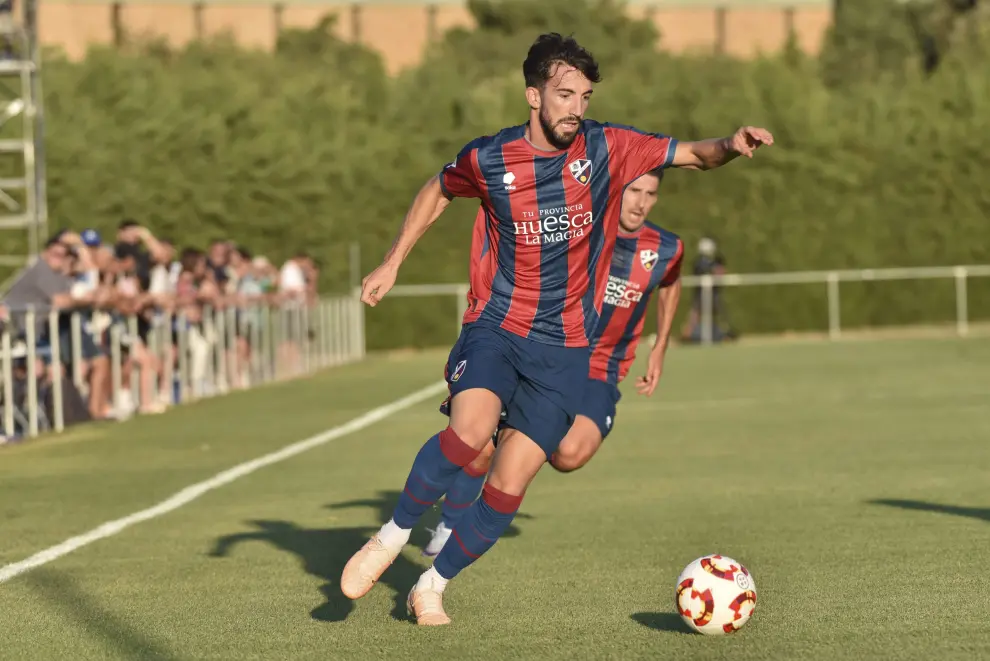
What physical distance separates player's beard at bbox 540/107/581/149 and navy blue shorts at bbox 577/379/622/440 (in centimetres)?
229

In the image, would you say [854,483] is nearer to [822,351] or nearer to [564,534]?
[564,534]

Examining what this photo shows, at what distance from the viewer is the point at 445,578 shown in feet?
22.5

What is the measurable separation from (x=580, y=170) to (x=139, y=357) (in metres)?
12.5

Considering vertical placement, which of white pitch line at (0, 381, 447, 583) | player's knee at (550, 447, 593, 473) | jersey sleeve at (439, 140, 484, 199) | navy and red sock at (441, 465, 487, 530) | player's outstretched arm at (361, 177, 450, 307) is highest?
jersey sleeve at (439, 140, 484, 199)

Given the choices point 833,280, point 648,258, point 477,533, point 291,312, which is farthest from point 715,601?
point 833,280

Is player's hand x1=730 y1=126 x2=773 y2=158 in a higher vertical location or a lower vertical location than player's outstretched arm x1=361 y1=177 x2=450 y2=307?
higher

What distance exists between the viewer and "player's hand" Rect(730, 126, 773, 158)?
6.77m

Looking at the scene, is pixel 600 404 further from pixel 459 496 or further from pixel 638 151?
pixel 638 151

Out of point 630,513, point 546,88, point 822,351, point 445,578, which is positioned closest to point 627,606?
point 445,578

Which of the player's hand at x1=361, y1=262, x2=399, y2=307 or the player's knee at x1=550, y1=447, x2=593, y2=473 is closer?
the player's hand at x1=361, y1=262, x2=399, y2=307

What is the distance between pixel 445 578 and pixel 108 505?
4866 mm

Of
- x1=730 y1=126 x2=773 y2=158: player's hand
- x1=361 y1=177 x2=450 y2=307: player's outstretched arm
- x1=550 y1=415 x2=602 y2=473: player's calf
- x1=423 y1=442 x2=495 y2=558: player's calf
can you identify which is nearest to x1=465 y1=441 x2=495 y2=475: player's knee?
x1=423 y1=442 x2=495 y2=558: player's calf

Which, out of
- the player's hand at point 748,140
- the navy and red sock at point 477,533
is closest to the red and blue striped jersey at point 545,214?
the player's hand at point 748,140

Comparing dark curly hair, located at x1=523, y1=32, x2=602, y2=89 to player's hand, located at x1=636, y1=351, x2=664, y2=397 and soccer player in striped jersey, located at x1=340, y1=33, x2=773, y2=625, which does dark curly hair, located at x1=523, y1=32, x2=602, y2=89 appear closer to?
soccer player in striped jersey, located at x1=340, y1=33, x2=773, y2=625
